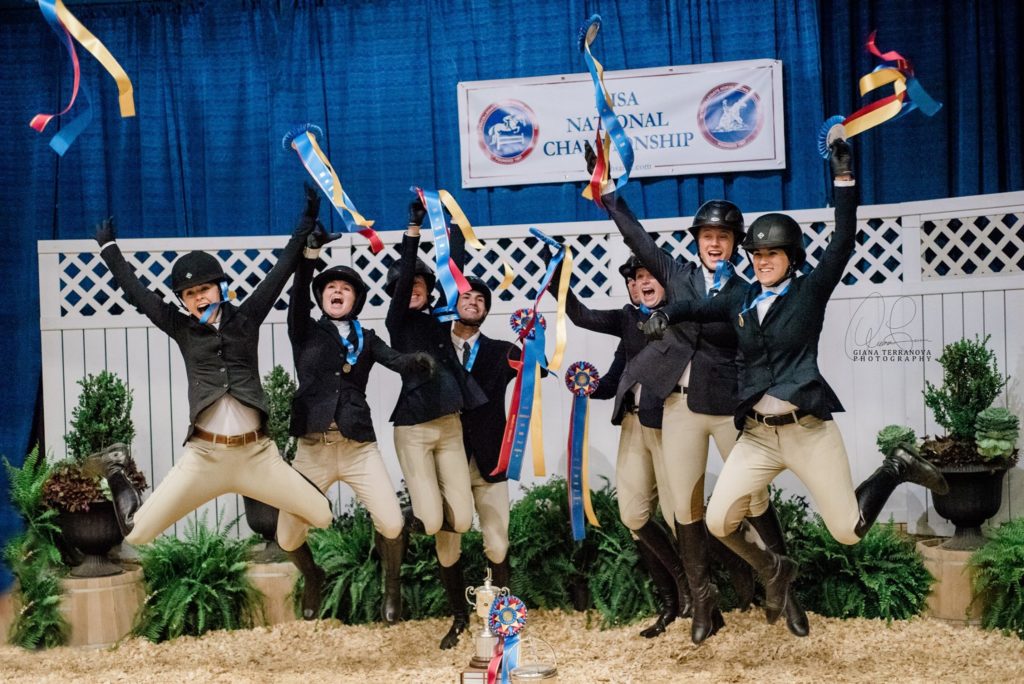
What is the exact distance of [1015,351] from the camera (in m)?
6.20

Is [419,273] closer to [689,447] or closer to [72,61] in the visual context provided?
[689,447]

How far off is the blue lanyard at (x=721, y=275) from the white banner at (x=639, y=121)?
216 cm

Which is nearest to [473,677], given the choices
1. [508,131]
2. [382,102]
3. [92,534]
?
[92,534]

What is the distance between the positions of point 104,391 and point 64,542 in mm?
840

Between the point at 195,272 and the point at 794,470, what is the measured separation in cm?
277

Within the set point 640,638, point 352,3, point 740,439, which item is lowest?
point 640,638

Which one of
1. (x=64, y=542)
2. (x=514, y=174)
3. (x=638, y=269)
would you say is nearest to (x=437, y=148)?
(x=514, y=174)

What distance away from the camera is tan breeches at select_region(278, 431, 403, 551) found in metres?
5.27

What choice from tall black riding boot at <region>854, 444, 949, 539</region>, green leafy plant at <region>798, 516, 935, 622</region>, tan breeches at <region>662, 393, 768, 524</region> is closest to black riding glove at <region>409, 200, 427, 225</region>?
tan breeches at <region>662, 393, 768, 524</region>

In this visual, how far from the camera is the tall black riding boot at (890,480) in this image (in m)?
4.68

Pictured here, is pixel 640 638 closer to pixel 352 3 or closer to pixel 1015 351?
pixel 1015 351

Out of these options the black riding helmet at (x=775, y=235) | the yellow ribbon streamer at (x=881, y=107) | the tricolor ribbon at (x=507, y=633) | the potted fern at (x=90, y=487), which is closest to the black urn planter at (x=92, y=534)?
the potted fern at (x=90, y=487)

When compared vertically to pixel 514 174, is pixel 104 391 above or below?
below

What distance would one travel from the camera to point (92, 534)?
19.0 feet
